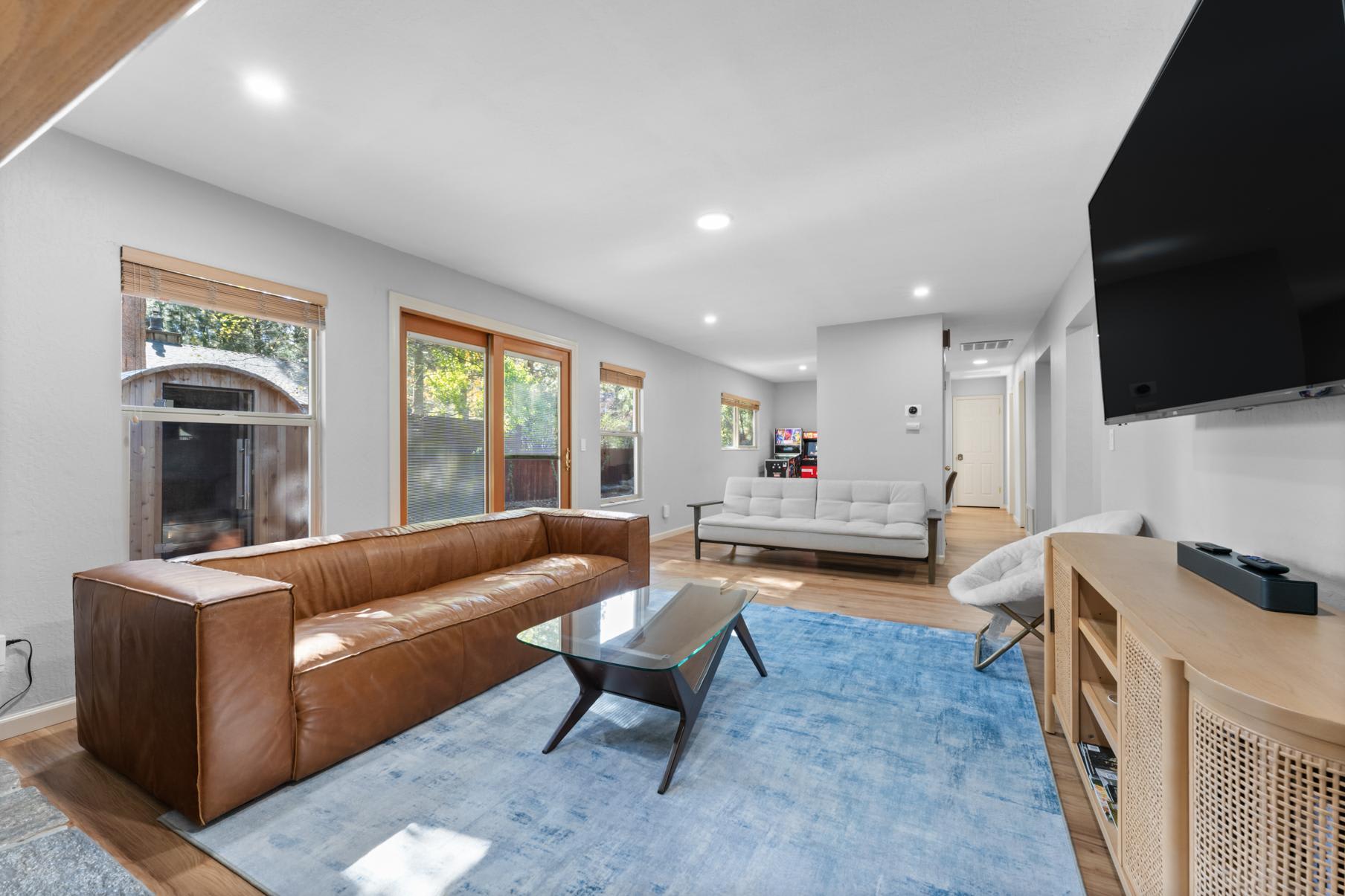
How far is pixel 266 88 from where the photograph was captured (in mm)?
1941

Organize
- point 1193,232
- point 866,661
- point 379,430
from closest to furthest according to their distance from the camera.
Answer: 1. point 1193,232
2. point 866,661
3. point 379,430

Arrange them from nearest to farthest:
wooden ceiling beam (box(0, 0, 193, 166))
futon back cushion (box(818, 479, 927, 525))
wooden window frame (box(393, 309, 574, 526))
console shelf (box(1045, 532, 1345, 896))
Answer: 1. wooden ceiling beam (box(0, 0, 193, 166))
2. console shelf (box(1045, 532, 1345, 896))
3. wooden window frame (box(393, 309, 574, 526))
4. futon back cushion (box(818, 479, 927, 525))

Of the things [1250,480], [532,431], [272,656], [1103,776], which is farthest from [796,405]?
[272,656]

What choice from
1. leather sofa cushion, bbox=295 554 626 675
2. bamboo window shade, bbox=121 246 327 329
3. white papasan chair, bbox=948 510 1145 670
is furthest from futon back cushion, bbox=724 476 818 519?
bamboo window shade, bbox=121 246 327 329

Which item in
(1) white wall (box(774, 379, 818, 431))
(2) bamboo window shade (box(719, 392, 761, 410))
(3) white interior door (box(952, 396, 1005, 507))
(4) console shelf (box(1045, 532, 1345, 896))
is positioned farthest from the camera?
(1) white wall (box(774, 379, 818, 431))

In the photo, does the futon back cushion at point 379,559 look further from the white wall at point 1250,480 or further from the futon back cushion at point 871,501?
the white wall at point 1250,480

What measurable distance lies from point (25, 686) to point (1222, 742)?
11.3 ft

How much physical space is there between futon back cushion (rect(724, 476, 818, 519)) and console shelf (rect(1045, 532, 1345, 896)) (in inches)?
152

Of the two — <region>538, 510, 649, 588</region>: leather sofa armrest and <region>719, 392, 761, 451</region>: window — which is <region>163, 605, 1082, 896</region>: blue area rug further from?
<region>719, 392, 761, 451</region>: window

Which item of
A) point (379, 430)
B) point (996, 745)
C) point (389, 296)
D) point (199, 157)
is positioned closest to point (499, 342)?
point (389, 296)

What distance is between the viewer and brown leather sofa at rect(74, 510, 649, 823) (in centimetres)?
150

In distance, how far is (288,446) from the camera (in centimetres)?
299

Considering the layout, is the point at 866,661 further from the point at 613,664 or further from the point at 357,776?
the point at 357,776

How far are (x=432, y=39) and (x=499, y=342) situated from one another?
2.71 m
